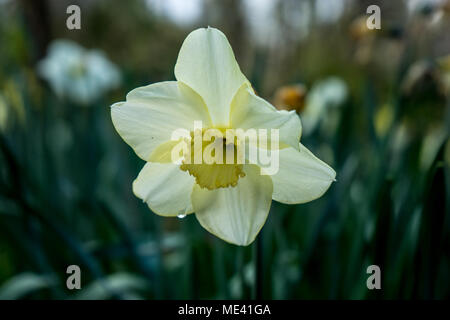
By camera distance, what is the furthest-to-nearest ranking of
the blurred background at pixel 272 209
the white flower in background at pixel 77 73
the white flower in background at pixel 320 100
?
the white flower in background at pixel 77 73
the white flower in background at pixel 320 100
the blurred background at pixel 272 209

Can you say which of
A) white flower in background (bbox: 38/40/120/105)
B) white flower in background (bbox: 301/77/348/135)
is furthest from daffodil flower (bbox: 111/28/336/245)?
white flower in background (bbox: 38/40/120/105)

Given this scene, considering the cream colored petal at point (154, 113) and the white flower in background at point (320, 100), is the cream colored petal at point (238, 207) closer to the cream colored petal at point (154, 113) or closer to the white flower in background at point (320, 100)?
the cream colored petal at point (154, 113)

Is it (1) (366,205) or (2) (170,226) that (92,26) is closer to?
(2) (170,226)

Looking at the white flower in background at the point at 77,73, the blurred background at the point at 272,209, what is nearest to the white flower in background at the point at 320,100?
the blurred background at the point at 272,209

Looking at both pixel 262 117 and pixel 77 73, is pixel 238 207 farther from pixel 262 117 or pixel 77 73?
pixel 77 73

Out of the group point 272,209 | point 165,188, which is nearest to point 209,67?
point 165,188

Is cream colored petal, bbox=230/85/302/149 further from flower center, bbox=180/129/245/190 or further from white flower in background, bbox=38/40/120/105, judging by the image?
white flower in background, bbox=38/40/120/105
